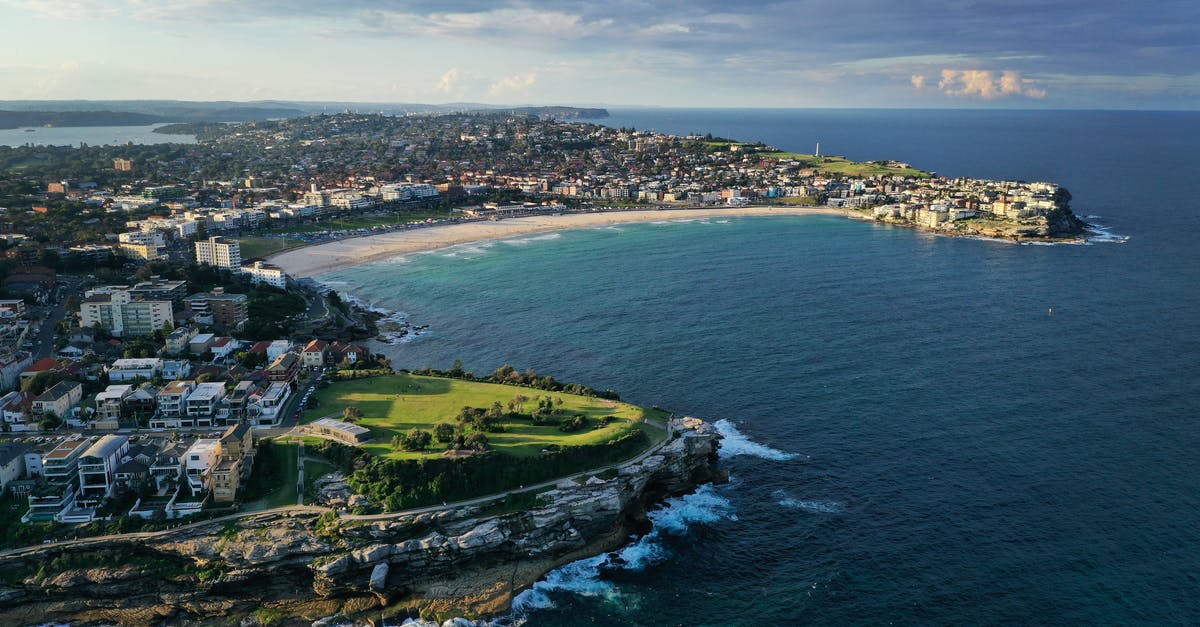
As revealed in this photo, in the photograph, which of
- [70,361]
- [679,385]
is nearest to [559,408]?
[679,385]

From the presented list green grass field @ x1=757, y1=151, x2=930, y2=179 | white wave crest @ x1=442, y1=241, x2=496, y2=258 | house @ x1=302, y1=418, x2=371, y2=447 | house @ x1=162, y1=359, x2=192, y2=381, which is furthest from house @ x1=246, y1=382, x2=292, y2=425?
green grass field @ x1=757, y1=151, x2=930, y2=179

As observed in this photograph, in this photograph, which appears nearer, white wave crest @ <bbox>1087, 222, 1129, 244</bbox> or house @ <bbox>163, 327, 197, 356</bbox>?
house @ <bbox>163, 327, 197, 356</bbox>

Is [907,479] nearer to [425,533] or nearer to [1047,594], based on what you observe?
[1047,594]

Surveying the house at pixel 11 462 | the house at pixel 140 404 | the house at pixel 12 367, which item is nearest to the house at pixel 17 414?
the house at pixel 140 404

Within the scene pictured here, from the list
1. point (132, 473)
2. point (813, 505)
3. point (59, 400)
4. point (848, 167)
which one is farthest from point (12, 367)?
point (848, 167)

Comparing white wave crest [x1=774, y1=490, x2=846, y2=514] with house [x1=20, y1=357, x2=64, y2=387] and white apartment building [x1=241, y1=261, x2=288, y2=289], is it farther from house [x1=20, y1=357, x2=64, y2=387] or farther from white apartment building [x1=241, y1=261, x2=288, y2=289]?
white apartment building [x1=241, y1=261, x2=288, y2=289]

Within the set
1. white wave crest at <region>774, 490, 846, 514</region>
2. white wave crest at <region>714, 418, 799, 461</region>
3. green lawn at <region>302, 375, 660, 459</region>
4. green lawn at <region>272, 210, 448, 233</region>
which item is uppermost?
green lawn at <region>272, 210, 448, 233</region>

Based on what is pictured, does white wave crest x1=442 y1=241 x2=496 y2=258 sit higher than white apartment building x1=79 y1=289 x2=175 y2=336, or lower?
higher
